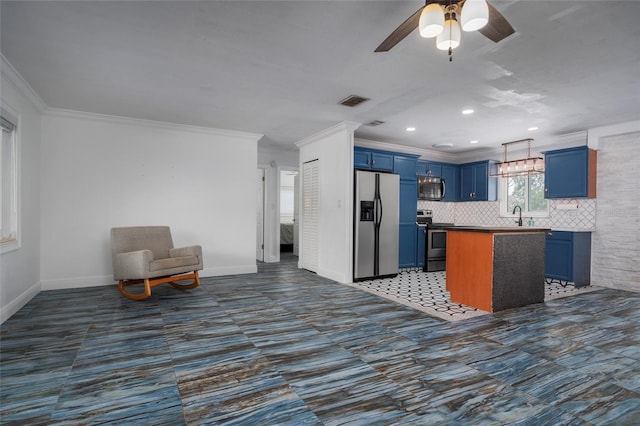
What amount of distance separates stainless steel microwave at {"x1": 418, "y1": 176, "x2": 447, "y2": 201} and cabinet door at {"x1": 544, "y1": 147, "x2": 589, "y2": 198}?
1.88 metres

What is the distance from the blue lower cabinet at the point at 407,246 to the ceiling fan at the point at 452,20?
441cm

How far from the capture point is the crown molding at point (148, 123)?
4406 mm

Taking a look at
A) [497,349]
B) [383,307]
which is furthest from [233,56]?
[497,349]

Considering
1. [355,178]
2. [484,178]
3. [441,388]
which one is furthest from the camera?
[484,178]

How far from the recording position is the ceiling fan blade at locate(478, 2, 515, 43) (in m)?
1.76

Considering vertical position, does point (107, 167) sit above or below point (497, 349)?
above

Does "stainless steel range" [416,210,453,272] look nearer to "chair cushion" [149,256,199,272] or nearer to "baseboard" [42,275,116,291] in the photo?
"chair cushion" [149,256,199,272]

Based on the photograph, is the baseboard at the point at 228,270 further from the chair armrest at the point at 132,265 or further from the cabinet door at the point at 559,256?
the cabinet door at the point at 559,256

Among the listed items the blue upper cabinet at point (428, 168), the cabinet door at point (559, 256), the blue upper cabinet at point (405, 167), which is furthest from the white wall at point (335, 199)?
the cabinet door at point (559, 256)

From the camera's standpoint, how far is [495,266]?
3557mm

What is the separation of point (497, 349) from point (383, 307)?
1.32m

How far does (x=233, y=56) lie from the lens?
2848 millimetres

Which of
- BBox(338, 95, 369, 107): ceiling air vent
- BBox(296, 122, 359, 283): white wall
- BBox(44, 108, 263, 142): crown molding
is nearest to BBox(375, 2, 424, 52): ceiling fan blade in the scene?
BBox(338, 95, 369, 107): ceiling air vent

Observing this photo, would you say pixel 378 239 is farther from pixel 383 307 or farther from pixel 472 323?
pixel 472 323
